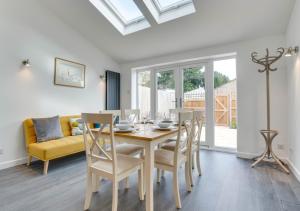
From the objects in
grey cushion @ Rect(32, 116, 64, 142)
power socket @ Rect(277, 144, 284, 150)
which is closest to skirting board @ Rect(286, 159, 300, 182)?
power socket @ Rect(277, 144, 284, 150)

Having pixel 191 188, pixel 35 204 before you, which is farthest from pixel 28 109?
pixel 191 188

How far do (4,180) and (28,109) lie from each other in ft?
4.10

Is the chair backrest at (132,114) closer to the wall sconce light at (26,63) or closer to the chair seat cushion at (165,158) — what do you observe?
the chair seat cushion at (165,158)

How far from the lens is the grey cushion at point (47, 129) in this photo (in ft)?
9.47

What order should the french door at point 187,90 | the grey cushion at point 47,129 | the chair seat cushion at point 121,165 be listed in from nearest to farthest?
1. the chair seat cushion at point 121,165
2. the grey cushion at point 47,129
3. the french door at point 187,90

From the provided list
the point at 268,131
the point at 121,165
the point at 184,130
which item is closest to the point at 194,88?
the point at 268,131

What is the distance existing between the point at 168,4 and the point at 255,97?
8.03 feet

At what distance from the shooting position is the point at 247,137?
325 centimetres

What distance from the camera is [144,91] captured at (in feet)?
16.3

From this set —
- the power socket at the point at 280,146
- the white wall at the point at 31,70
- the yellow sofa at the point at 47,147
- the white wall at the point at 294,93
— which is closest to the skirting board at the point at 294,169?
the white wall at the point at 294,93

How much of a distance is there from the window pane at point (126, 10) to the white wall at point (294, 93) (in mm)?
2634

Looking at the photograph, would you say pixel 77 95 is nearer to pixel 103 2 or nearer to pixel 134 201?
pixel 103 2

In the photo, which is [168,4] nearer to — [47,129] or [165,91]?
[165,91]

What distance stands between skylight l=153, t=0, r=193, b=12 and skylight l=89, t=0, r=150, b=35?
1.33ft
